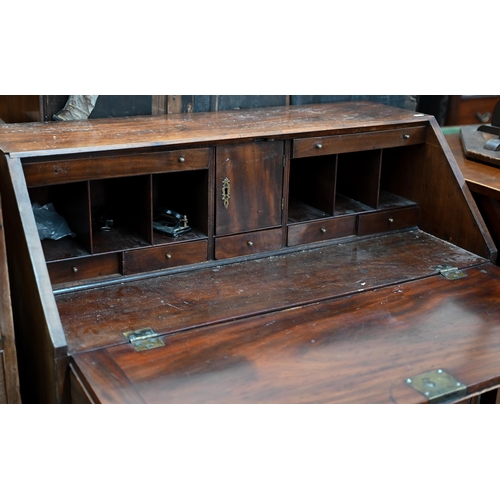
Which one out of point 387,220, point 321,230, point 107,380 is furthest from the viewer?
point 387,220

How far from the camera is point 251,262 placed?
2344 mm

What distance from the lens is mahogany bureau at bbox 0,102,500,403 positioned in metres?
1.76

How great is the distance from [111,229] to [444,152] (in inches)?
45.3

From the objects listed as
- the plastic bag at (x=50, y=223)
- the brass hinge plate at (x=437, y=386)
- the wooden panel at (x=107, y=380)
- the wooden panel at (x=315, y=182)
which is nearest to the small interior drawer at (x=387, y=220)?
the wooden panel at (x=315, y=182)

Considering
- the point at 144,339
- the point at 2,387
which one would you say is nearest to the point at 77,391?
the point at 144,339

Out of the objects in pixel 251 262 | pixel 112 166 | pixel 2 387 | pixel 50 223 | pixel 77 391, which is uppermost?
pixel 112 166

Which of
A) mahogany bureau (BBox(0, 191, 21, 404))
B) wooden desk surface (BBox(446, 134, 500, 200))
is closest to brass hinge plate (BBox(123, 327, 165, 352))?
mahogany bureau (BBox(0, 191, 21, 404))

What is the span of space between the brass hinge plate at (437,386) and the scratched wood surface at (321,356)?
2cm

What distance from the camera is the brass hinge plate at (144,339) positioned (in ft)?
6.03

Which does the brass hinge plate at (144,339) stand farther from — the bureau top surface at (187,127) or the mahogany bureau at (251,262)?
the bureau top surface at (187,127)

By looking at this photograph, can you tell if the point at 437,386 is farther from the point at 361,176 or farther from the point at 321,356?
the point at 361,176

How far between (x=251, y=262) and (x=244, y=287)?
0.19 metres

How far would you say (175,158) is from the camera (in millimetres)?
2119

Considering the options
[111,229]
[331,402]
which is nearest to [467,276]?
[331,402]
